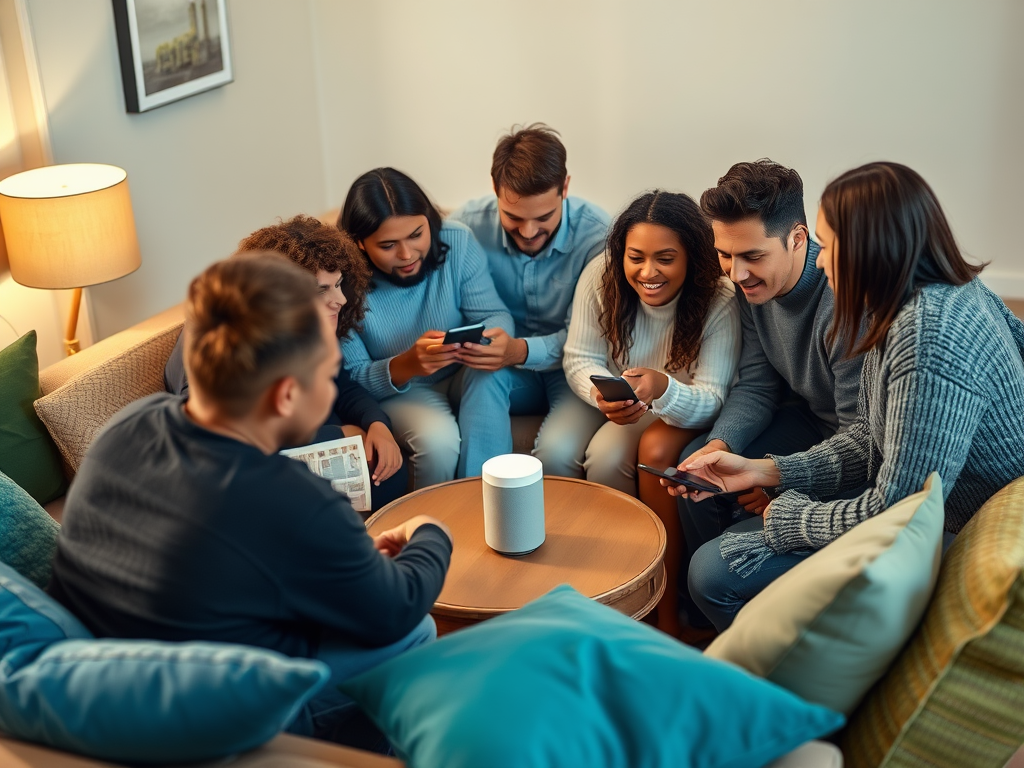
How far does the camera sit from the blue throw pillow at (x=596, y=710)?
103cm

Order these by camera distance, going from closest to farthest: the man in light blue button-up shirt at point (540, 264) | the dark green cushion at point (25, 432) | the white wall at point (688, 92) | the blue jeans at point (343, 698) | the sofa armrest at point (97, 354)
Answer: the blue jeans at point (343, 698)
the dark green cushion at point (25, 432)
the sofa armrest at point (97, 354)
the man in light blue button-up shirt at point (540, 264)
the white wall at point (688, 92)

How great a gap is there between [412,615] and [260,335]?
43 centimetres

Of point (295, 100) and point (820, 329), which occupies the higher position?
point (295, 100)

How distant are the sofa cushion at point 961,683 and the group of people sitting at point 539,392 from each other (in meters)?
0.45

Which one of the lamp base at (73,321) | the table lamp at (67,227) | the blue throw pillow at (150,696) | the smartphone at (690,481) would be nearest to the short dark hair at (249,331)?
the blue throw pillow at (150,696)

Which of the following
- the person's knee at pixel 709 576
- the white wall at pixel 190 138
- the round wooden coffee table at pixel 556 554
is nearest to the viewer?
the round wooden coffee table at pixel 556 554

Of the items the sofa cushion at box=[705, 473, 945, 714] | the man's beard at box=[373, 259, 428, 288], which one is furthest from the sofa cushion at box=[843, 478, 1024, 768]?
the man's beard at box=[373, 259, 428, 288]

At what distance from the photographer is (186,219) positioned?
350cm

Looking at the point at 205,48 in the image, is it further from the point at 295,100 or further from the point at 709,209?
the point at 709,209

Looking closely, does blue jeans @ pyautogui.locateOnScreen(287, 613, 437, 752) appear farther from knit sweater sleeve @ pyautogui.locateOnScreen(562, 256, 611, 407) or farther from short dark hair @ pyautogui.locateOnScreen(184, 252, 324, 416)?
knit sweater sleeve @ pyautogui.locateOnScreen(562, 256, 611, 407)

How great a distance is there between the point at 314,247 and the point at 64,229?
0.81 m

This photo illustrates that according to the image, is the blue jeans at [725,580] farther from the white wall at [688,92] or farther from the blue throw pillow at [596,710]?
the white wall at [688,92]

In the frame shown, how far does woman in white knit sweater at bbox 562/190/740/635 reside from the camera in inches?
94.8

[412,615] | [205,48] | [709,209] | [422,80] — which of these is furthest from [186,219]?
[412,615]
